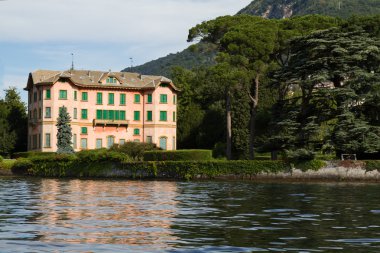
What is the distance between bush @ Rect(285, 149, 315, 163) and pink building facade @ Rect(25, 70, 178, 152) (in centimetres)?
3243

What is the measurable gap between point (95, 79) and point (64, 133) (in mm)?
13856

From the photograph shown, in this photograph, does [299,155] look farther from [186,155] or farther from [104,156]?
[104,156]

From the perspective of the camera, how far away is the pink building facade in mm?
75875

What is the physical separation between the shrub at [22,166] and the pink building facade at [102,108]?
14880 millimetres

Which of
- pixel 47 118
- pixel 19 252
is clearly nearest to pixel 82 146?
pixel 47 118

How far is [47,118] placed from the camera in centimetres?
7544

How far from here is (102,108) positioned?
79.1m

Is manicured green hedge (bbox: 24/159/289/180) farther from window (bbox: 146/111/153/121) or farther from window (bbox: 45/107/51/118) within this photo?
window (bbox: 146/111/153/121)

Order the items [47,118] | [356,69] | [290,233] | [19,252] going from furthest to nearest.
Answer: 1. [47,118]
2. [356,69]
3. [290,233]
4. [19,252]

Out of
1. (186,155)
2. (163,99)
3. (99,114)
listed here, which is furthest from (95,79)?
(186,155)

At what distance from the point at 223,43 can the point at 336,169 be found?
20823mm

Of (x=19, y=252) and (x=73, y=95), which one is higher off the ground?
(x=73, y=95)

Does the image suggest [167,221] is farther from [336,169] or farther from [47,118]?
[47,118]

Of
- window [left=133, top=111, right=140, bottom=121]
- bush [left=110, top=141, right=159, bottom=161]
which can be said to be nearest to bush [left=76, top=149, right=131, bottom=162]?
bush [left=110, top=141, right=159, bottom=161]
